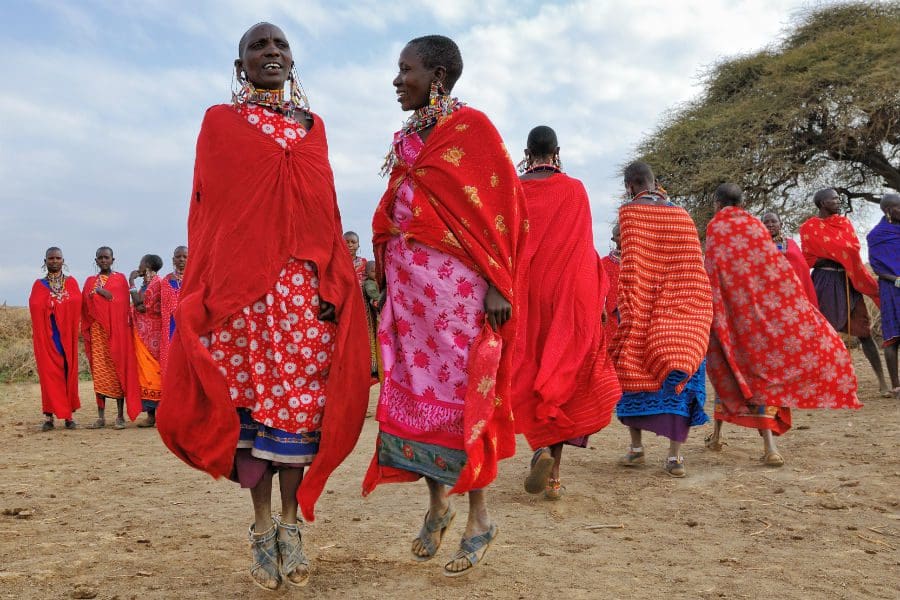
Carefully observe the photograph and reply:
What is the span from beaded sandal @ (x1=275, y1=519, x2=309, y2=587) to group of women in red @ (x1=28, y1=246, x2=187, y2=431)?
745 cm

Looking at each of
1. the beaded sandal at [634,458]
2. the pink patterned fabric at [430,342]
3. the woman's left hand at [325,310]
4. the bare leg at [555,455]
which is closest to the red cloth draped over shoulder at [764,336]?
the beaded sandal at [634,458]

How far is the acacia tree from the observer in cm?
2048

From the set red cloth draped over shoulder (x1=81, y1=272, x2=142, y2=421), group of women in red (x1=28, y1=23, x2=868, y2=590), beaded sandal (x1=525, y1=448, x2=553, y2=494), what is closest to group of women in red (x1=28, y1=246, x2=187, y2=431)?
red cloth draped over shoulder (x1=81, y1=272, x2=142, y2=421)

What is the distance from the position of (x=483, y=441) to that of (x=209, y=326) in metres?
1.25

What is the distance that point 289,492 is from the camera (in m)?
3.47

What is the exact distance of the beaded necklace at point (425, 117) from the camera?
12.2 feet

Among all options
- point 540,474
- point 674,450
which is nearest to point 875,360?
point 674,450

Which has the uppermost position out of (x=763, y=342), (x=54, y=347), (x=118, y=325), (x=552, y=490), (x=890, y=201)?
(x=890, y=201)

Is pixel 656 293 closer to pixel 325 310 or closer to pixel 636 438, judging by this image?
pixel 636 438

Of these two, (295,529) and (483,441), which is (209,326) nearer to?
(295,529)

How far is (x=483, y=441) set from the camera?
138 inches

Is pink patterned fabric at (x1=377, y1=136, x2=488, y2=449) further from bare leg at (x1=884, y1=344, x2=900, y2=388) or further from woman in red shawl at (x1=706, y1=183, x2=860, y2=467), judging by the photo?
bare leg at (x1=884, y1=344, x2=900, y2=388)

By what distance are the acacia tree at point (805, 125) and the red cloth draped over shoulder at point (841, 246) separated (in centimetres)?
1228

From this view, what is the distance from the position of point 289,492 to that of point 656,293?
3.22 metres
